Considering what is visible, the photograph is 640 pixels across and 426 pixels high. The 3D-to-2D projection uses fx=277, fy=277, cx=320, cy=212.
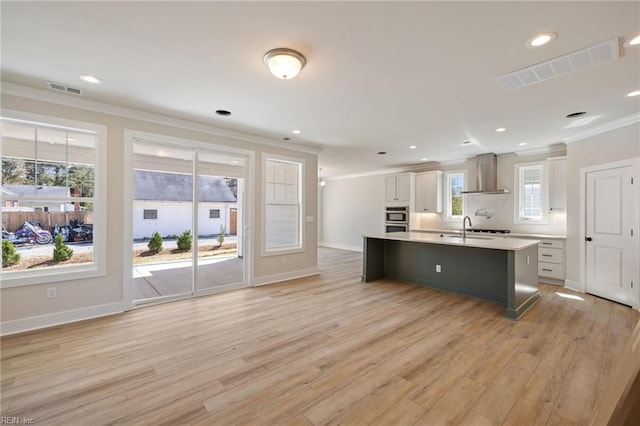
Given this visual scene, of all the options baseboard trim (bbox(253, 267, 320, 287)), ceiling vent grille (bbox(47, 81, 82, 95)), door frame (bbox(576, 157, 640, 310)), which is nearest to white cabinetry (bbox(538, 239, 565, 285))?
door frame (bbox(576, 157, 640, 310))

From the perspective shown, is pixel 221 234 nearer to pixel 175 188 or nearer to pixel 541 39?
pixel 175 188

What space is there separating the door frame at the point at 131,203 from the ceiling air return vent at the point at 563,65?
3.91m

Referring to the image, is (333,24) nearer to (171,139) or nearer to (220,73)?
(220,73)

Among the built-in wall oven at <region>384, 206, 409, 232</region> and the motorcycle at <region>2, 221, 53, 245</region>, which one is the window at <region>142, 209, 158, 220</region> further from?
the built-in wall oven at <region>384, 206, 409, 232</region>

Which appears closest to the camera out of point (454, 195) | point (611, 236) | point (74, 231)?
point (74, 231)

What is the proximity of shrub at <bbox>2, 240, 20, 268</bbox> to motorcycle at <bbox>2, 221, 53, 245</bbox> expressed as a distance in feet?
0.16

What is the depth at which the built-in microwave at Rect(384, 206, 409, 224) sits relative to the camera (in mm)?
7973

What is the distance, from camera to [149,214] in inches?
162

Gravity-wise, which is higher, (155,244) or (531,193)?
(531,193)

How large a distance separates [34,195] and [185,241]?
182cm

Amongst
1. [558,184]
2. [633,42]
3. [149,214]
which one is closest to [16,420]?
A: [149,214]

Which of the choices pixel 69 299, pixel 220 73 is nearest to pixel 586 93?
pixel 220 73

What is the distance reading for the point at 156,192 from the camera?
4.19m

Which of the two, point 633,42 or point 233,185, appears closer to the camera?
point 633,42
